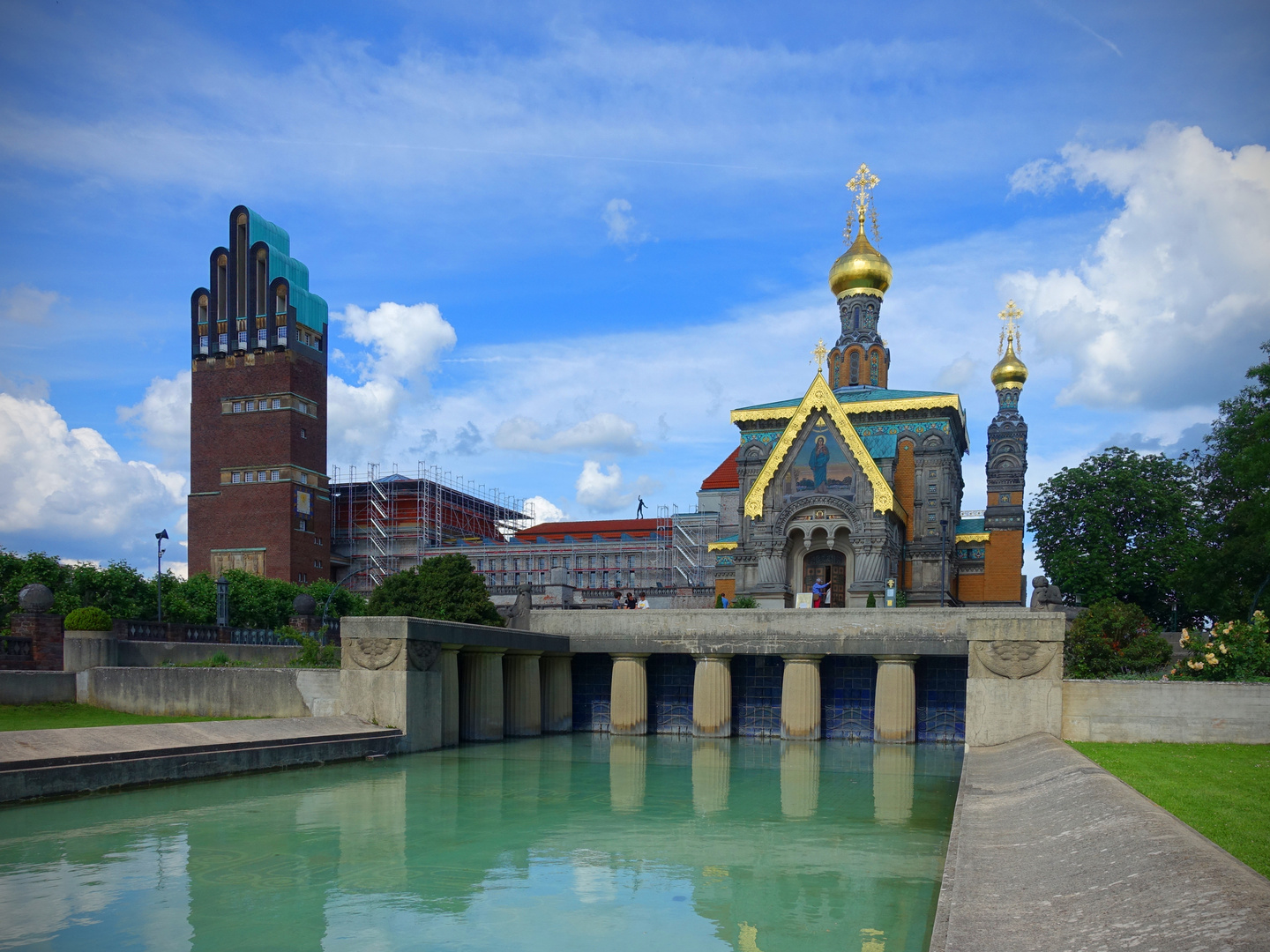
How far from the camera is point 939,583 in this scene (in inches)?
1997

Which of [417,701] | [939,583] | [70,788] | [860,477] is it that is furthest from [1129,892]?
[939,583]

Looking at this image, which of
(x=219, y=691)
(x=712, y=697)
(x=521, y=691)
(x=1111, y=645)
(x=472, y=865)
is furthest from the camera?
(x=712, y=697)

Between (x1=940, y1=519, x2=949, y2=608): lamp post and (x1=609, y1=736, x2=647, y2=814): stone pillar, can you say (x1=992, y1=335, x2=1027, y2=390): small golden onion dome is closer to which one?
(x1=940, y1=519, x2=949, y2=608): lamp post

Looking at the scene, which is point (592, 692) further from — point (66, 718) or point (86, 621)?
point (66, 718)

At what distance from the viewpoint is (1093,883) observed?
22.8ft

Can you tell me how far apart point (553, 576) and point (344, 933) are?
4770cm

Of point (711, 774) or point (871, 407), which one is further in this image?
point (871, 407)

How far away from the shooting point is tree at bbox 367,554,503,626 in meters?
36.3

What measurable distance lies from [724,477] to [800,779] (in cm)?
5344

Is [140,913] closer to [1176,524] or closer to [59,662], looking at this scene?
[59,662]

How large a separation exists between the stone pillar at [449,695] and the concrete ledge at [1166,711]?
1418 cm

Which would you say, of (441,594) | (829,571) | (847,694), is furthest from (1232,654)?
(829,571)

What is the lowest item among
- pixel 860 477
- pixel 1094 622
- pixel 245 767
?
pixel 245 767

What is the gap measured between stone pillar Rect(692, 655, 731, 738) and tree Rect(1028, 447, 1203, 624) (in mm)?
24075
